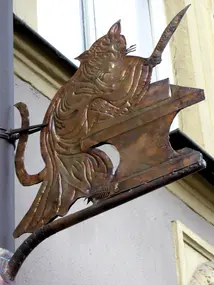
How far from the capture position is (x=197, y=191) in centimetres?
495

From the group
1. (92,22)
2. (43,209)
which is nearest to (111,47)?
(43,209)

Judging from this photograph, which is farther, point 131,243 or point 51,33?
point 51,33

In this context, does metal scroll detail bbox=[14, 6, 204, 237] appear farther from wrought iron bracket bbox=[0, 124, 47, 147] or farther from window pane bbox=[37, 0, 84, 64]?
window pane bbox=[37, 0, 84, 64]

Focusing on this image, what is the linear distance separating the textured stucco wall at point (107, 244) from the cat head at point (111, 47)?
0.81m

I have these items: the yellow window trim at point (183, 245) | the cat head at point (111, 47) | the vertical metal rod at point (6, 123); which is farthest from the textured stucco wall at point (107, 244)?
the cat head at point (111, 47)

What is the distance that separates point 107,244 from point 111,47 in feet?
4.40

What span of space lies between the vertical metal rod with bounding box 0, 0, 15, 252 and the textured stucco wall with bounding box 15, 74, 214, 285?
579 mm

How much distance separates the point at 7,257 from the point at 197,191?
2.41 m

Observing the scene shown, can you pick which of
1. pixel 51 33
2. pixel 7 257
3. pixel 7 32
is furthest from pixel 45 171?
pixel 51 33

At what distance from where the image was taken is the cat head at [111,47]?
9.21 feet

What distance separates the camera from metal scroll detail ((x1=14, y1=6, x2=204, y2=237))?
8.46ft

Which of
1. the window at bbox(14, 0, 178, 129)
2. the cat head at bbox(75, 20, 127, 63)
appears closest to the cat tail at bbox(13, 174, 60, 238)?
the cat head at bbox(75, 20, 127, 63)

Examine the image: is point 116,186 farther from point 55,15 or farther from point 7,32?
point 55,15

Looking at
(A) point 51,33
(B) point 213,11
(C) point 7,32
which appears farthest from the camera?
(B) point 213,11
